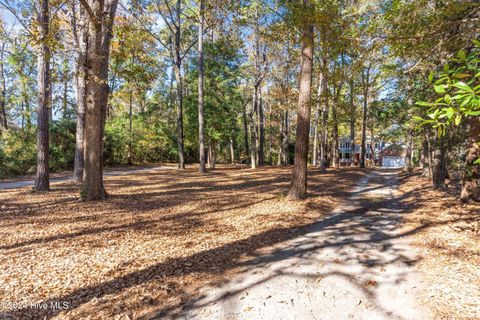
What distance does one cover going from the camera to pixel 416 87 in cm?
1179

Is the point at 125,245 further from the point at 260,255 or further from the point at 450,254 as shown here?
the point at 450,254

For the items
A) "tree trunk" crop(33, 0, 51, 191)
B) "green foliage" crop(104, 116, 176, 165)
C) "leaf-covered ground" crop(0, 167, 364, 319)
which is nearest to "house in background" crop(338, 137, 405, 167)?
"green foliage" crop(104, 116, 176, 165)

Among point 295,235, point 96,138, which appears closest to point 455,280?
point 295,235

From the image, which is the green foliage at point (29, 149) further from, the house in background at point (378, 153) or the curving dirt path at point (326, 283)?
the house in background at point (378, 153)

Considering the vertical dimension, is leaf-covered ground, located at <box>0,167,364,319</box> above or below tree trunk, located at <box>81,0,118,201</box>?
below

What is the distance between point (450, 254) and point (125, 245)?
17.4 feet

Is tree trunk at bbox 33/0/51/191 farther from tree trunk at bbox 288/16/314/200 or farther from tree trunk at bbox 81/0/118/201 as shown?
tree trunk at bbox 288/16/314/200

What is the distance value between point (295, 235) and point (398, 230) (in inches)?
87.6

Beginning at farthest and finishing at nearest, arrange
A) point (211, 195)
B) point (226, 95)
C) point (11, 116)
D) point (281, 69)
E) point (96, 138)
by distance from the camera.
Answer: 1. point (11, 116)
2. point (281, 69)
3. point (226, 95)
4. point (211, 195)
5. point (96, 138)

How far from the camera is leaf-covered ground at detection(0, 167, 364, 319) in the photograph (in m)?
2.91

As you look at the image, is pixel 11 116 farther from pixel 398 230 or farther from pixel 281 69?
pixel 398 230

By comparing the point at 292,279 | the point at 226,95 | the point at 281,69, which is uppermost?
the point at 281,69

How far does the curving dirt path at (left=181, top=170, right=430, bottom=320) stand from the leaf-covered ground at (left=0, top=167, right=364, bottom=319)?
349mm

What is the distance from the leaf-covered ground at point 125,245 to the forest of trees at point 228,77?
125 centimetres
